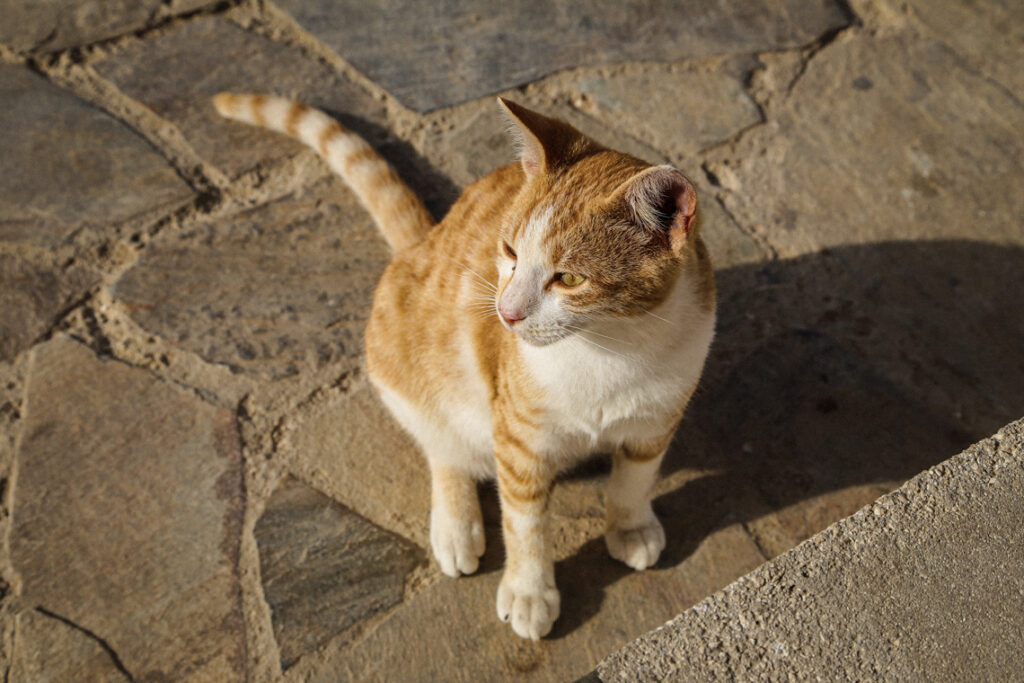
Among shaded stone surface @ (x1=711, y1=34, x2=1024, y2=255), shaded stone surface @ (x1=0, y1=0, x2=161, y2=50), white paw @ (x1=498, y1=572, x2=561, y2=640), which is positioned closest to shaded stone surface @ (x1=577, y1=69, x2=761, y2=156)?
shaded stone surface @ (x1=711, y1=34, x2=1024, y2=255)

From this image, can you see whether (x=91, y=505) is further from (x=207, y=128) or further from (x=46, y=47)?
(x=46, y=47)

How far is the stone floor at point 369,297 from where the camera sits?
83.4 inches

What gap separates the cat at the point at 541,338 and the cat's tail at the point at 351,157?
0.02 m

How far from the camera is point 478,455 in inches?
89.6

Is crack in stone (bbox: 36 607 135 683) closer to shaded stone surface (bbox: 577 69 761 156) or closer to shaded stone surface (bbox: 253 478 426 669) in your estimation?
shaded stone surface (bbox: 253 478 426 669)

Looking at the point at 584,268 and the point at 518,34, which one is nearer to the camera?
the point at 584,268

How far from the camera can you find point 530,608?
6.57ft

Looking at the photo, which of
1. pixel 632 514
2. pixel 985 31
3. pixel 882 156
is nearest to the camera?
pixel 632 514

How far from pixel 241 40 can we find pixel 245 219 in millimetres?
952

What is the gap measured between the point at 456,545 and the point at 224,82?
2.14 meters

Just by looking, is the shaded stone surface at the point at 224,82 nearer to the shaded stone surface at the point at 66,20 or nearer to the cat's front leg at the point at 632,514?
the shaded stone surface at the point at 66,20

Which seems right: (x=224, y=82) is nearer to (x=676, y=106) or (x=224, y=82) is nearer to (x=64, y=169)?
(x=64, y=169)

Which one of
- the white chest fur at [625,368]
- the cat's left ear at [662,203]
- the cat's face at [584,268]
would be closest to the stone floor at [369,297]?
the white chest fur at [625,368]

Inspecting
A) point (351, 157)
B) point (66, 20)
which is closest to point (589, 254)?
point (351, 157)
